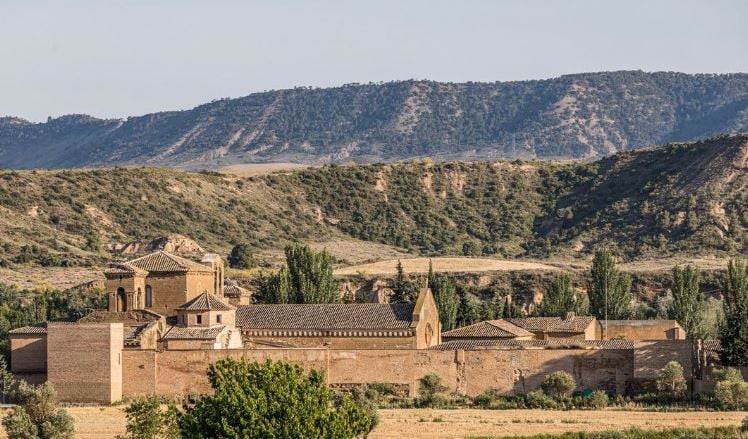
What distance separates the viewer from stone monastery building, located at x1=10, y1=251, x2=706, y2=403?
2319 inches

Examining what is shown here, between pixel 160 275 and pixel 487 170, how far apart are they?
81300 millimetres

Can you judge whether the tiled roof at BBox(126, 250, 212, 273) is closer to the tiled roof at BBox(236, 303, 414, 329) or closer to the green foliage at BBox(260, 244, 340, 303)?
the tiled roof at BBox(236, 303, 414, 329)

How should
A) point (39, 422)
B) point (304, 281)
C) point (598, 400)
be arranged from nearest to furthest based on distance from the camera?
point (39, 422), point (598, 400), point (304, 281)

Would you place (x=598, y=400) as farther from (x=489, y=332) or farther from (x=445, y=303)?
(x=445, y=303)

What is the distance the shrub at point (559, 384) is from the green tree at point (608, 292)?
2048 cm

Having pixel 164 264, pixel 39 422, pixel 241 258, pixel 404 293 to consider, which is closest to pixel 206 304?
pixel 164 264

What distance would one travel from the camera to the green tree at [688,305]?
74.9 m

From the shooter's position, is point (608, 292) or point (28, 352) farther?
point (608, 292)

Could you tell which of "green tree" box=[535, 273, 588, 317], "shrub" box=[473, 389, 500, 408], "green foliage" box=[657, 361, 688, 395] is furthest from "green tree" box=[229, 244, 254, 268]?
"green foliage" box=[657, 361, 688, 395]

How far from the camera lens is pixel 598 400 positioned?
183 ft

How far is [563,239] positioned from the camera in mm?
125375

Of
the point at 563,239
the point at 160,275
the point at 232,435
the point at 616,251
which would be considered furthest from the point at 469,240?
the point at 232,435

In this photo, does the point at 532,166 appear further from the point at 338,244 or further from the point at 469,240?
the point at 338,244

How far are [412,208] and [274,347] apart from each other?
74209 millimetres
